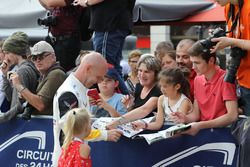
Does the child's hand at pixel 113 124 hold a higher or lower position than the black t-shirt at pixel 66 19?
lower

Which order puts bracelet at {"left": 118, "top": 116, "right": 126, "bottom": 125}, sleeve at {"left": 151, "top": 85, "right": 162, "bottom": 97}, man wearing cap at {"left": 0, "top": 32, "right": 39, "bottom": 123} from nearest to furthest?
bracelet at {"left": 118, "top": 116, "right": 126, "bottom": 125}
sleeve at {"left": 151, "top": 85, "right": 162, "bottom": 97}
man wearing cap at {"left": 0, "top": 32, "right": 39, "bottom": 123}

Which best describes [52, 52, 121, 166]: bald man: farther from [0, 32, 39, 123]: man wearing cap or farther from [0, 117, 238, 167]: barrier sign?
[0, 32, 39, 123]: man wearing cap

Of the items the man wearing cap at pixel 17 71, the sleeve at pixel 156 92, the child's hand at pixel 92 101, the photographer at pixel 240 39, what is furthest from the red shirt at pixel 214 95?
the man wearing cap at pixel 17 71

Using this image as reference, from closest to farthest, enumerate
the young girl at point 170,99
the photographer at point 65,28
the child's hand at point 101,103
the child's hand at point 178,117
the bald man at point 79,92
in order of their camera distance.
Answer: the bald man at point 79,92 → the child's hand at point 178,117 → the young girl at point 170,99 → the child's hand at point 101,103 → the photographer at point 65,28

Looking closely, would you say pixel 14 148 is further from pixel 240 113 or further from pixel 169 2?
pixel 169 2

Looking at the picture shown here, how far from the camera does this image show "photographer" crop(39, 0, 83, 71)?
6.78m

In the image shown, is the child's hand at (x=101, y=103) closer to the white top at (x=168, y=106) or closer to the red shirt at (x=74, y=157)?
the white top at (x=168, y=106)

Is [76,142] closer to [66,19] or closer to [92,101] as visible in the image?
[92,101]

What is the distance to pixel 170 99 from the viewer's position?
5250 mm

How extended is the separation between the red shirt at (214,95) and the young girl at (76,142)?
1.06m

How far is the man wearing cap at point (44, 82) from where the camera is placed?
18.7 feet

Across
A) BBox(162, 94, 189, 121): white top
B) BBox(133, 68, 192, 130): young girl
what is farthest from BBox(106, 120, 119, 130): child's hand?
BBox(162, 94, 189, 121): white top

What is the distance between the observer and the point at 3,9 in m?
9.44

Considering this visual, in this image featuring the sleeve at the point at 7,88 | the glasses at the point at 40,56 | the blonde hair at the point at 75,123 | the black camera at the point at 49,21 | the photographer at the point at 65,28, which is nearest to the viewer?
the blonde hair at the point at 75,123
